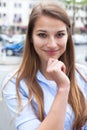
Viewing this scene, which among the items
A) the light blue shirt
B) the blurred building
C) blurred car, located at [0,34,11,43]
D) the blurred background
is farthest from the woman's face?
blurred car, located at [0,34,11,43]

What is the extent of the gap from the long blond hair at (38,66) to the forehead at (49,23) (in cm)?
1

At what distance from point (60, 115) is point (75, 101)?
195 millimetres

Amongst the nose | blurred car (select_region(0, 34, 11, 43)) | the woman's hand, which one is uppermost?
the nose

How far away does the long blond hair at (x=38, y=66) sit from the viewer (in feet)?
4.24

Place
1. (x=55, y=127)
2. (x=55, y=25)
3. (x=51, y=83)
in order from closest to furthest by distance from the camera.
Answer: (x=55, y=127), (x=55, y=25), (x=51, y=83)

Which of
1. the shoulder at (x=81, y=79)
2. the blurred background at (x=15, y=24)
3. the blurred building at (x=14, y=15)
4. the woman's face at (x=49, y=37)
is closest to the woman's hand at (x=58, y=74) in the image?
the woman's face at (x=49, y=37)

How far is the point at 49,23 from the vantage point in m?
1.26

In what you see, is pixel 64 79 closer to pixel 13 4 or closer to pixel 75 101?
pixel 75 101

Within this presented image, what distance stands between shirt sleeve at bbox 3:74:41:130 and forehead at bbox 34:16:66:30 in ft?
0.90

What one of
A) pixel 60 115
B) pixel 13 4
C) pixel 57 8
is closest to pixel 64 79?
pixel 60 115

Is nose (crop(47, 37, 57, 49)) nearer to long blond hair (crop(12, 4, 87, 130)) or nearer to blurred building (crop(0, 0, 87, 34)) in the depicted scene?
long blond hair (crop(12, 4, 87, 130))

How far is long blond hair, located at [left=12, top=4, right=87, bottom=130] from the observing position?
1.29 metres

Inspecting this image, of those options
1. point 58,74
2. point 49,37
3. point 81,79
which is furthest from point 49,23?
point 81,79

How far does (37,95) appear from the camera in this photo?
131 cm
